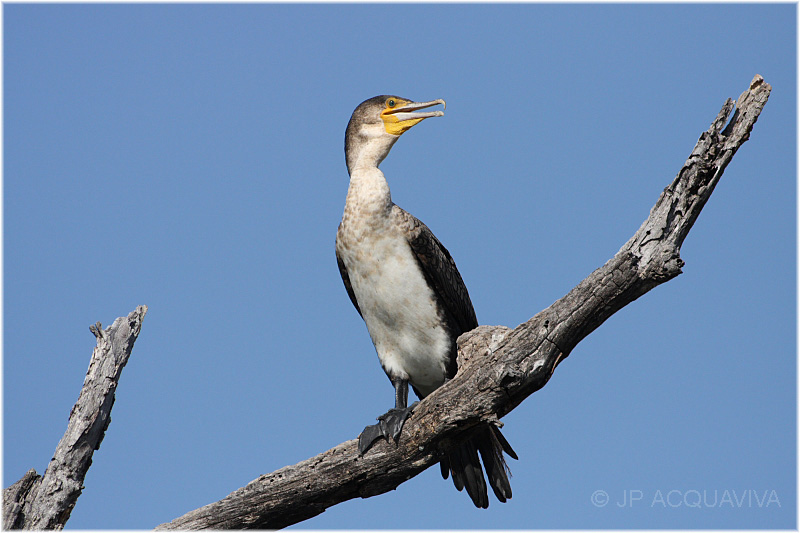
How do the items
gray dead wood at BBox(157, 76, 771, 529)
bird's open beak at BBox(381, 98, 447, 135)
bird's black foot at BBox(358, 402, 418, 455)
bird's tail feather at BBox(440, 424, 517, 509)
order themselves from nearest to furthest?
gray dead wood at BBox(157, 76, 771, 529) → bird's black foot at BBox(358, 402, 418, 455) → bird's tail feather at BBox(440, 424, 517, 509) → bird's open beak at BBox(381, 98, 447, 135)

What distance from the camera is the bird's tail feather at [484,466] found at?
5371 millimetres

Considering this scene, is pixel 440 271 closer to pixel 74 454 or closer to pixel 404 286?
pixel 404 286

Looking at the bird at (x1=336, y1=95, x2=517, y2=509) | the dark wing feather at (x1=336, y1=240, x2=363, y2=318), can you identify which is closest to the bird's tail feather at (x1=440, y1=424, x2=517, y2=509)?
the bird at (x1=336, y1=95, x2=517, y2=509)

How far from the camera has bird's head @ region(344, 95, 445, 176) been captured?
5.78 meters

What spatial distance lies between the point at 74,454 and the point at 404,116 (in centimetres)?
321

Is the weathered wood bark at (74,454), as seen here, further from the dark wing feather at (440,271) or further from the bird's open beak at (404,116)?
the bird's open beak at (404,116)

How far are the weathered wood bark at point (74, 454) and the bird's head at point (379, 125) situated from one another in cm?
220

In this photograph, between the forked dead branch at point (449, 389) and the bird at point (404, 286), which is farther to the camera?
the bird at point (404, 286)

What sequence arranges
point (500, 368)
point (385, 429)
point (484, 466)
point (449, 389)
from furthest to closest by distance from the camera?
1. point (484, 466)
2. point (385, 429)
3. point (449, 389)
4. point (500, 368)

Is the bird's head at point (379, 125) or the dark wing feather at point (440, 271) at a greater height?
the bird's head at point (379, 125)

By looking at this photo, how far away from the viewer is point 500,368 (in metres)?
4.12

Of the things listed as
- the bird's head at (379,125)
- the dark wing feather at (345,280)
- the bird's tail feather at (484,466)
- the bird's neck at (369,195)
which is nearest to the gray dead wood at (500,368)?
the bird's tail feather at (484,466)

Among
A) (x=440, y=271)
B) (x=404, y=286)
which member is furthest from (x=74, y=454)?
(x=440, y=271)

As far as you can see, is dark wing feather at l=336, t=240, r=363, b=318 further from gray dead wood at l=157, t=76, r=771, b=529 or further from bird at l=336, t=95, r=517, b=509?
gray dead wood at l=157, t=76, r=771, b=529
